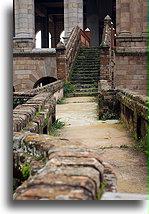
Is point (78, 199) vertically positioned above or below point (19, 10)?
below

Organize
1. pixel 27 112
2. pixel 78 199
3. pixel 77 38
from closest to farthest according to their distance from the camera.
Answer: pixel 78 199, pixel 27 112, pixel 77 38

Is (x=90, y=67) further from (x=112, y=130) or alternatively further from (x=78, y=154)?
(x=78, y=154)

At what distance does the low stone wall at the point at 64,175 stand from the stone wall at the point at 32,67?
14.8 m

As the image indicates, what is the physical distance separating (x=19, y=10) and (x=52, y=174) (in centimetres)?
1723

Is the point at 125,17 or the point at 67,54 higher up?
the point at 125,17

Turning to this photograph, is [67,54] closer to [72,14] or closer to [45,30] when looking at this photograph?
[72,14]

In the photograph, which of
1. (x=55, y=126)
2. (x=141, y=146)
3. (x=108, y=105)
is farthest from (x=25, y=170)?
(x=108, y=105)

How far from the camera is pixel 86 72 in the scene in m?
16.2

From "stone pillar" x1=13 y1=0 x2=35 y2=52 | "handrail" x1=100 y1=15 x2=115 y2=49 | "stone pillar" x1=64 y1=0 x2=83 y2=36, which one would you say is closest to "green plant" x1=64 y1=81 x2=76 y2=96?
"handrail" x1=100 y1=15 x2=115 y2=49

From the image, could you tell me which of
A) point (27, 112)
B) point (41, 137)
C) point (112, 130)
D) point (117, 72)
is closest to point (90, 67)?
point (117, 72)

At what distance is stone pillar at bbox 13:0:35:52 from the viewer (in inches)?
703

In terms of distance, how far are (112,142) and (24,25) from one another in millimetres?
13473

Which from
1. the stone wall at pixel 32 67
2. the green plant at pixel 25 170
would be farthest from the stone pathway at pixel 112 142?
the stone wall at pixel 32 67

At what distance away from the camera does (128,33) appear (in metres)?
16.8
